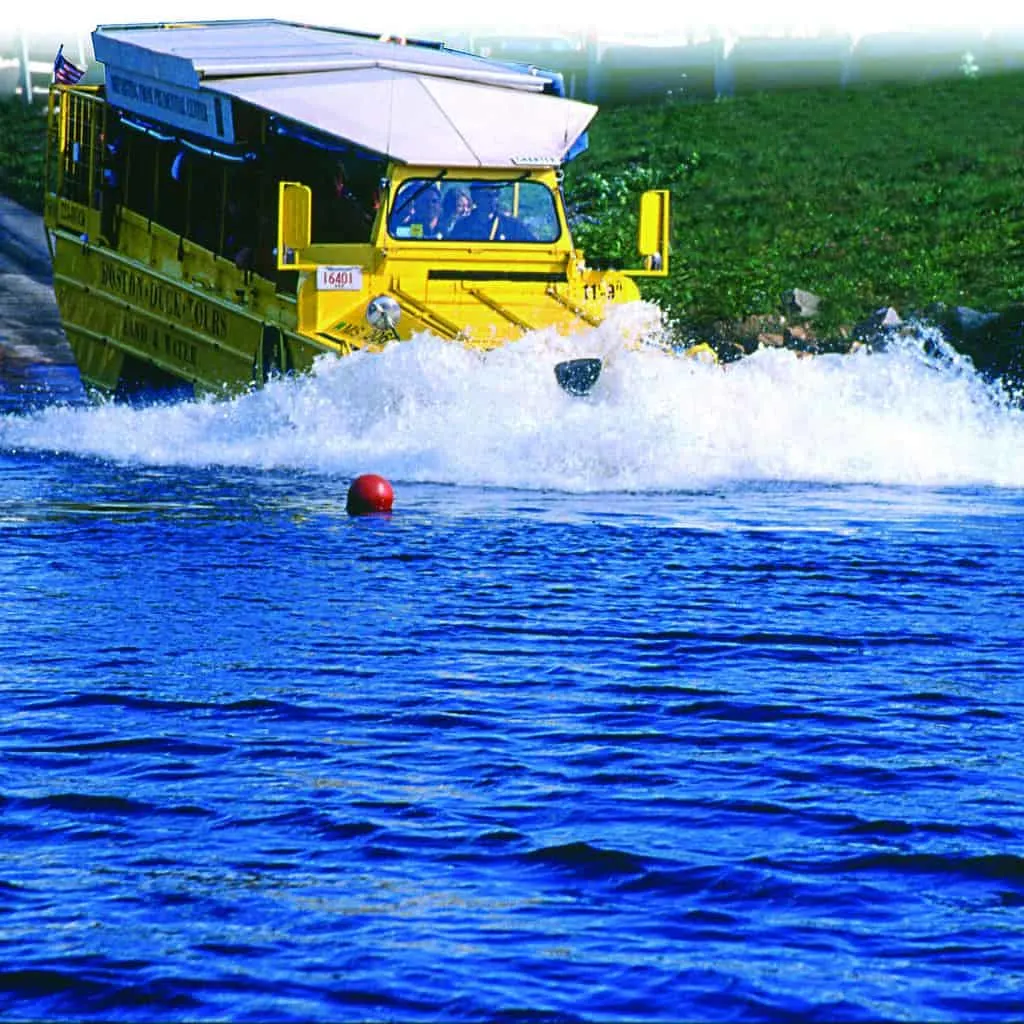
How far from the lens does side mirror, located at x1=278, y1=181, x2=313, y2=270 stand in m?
17.3

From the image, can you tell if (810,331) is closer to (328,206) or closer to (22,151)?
(328,206)

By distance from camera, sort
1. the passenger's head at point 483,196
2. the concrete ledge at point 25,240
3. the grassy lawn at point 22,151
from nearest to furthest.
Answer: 1. the passenger's head at point 483,196
2. the concrete ledge at point 25,240
3. the grassy lawn at point 22,151

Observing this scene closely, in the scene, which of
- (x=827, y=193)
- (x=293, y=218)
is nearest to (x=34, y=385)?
(x=293, y=218)

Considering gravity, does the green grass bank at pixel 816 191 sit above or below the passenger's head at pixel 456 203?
above

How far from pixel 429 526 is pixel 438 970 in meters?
8.65

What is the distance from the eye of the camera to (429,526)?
46.9 feet

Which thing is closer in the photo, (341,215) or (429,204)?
(429,204)

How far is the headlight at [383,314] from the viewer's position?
17484 millimetres

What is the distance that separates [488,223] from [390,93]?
4.31ft

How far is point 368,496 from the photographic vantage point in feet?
48.5

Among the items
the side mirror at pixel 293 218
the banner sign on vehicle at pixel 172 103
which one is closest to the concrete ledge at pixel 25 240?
the banner sign on vehicle at pixel 172 103

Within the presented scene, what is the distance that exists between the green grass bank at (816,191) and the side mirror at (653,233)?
9943mm

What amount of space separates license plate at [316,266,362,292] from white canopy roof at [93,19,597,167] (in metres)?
1.07

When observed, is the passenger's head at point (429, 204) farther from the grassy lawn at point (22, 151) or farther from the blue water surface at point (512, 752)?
the grassy lawn at point (22, 151)
